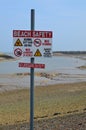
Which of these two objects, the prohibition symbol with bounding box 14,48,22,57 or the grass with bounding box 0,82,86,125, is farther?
the grass with bounding box 0,82,86,125

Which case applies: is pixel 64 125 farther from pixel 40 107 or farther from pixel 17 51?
pixel 40 107

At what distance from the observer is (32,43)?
6.91 m

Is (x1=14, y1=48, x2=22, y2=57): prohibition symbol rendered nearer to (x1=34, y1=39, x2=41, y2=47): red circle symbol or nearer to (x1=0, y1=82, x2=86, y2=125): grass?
(x1=34, y1=39, x2=41, y2=47): red circle symbol

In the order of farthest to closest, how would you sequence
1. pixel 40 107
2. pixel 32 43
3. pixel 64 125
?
1. pixel 40 107
2. pixel 64 125
3. pixel 32 43

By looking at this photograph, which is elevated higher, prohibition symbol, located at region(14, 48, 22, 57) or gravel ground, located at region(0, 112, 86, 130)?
prohibition symbol, located at region(14, 48, 22, 57)

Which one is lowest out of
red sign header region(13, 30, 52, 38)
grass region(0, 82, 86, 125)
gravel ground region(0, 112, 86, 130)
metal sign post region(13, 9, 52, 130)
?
grass region(0, 82, 86, 125)

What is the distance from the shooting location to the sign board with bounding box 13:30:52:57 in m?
6.92

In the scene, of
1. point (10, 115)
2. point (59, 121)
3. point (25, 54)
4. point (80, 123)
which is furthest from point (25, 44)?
point (10, 115)

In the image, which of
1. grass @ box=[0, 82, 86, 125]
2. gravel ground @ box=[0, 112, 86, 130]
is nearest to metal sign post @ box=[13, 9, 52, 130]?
gravel ground @ box=[0, 112, 86, 130]

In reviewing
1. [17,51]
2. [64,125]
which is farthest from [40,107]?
[17,51]

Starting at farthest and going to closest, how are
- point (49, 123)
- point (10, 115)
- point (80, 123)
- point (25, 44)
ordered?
point (10, 115) < point (49, 123) < point (80, 123) < point (25, 44)

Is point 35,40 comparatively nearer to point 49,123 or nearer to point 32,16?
point 32,16

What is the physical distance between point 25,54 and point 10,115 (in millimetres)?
9744

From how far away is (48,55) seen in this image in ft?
22.9
